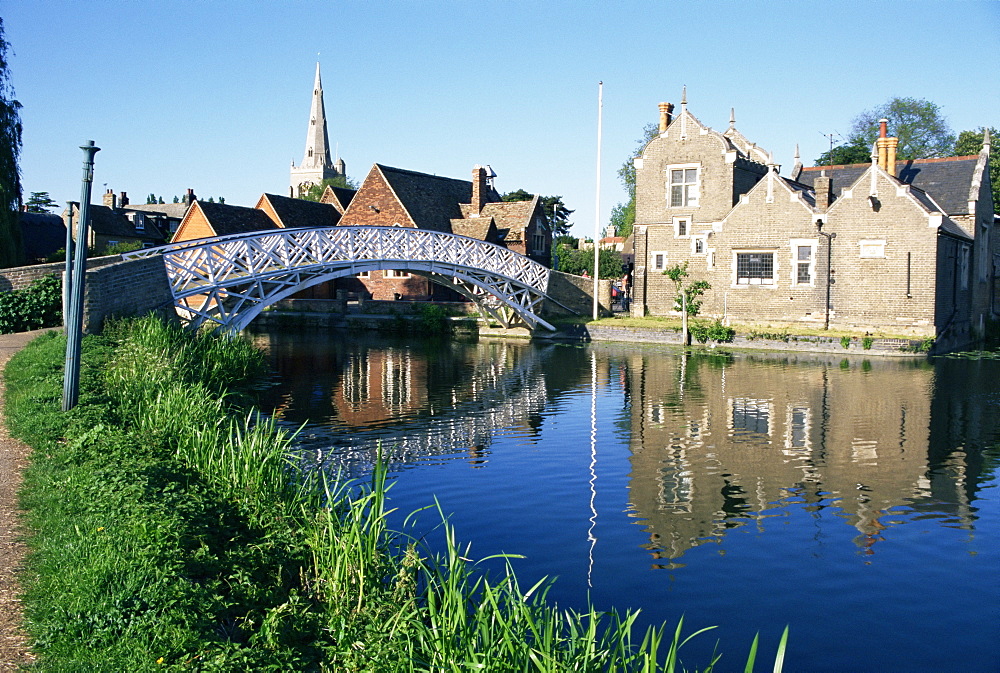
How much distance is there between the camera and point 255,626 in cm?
634

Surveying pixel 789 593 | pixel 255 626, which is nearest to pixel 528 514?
pixel 789 593

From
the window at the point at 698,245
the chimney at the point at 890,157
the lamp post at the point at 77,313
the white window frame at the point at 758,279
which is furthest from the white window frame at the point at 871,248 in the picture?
the lamp post at the point at 77,313

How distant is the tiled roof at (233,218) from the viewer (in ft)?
143

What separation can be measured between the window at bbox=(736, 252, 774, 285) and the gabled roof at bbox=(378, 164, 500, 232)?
17757 mm

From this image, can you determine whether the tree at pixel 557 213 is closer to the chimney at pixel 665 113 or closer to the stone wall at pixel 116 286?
the chimney at pixel 665 113

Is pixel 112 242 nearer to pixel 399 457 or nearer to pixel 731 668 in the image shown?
pixel 399 457

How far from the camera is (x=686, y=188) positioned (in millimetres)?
36469

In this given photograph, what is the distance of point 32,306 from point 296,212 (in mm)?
30574

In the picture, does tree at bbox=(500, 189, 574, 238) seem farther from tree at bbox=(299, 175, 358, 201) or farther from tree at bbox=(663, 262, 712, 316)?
tree at bbox=(663, 262, 712, 316)

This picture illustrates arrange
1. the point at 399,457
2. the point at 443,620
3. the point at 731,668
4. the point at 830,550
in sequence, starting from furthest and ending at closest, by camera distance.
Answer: the point at 399,457 → the point at 830,550 → the point at 731,668 → the point at 443,620

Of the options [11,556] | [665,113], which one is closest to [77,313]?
[11,556]

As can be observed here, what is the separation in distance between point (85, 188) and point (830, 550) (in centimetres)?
1011

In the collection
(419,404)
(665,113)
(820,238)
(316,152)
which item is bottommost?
(419,404)

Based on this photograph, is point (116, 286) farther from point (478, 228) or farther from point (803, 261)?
point (478, 228)
